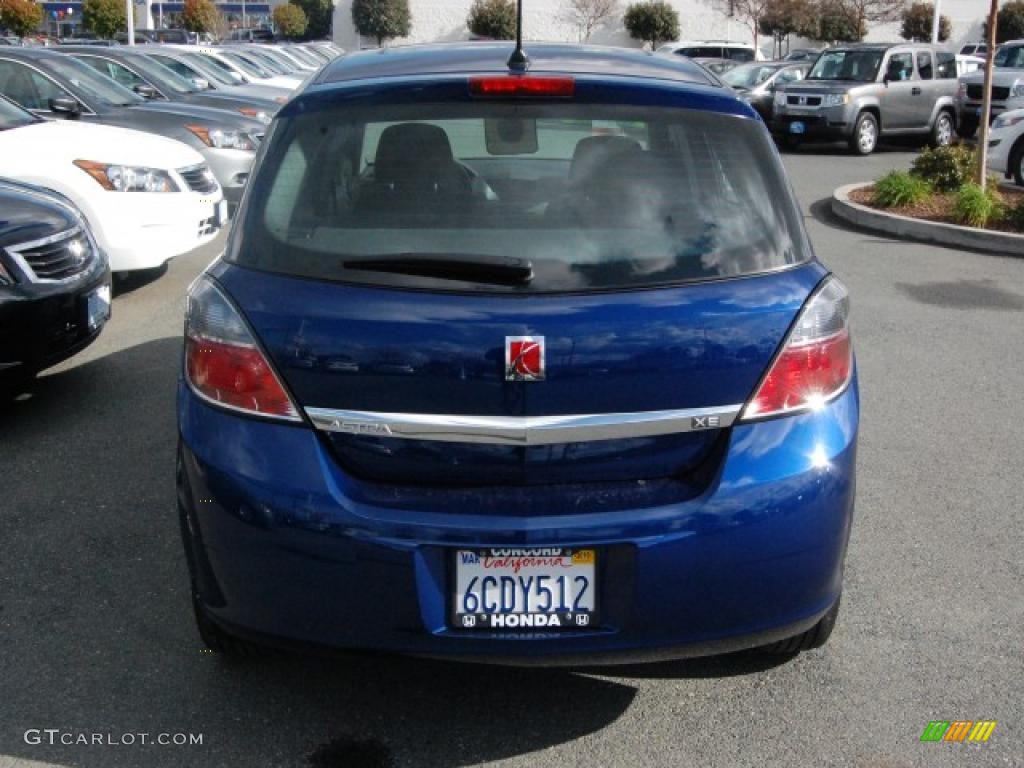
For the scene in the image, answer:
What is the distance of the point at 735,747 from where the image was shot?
3244mm

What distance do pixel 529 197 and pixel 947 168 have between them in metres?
11.7

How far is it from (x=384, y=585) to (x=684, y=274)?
3.55 feet

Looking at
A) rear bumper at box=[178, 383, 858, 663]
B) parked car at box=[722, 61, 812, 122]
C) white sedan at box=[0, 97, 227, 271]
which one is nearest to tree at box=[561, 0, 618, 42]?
parked car at box=[722, 61, 812, 122]

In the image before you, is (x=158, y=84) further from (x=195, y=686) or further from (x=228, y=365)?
(x=228, y=365)

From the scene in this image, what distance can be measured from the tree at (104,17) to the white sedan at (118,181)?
1853 inches

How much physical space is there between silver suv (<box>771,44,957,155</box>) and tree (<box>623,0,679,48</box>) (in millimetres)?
41258

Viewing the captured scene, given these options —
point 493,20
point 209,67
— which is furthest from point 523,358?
point 493,20

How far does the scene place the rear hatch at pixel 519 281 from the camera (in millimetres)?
2916

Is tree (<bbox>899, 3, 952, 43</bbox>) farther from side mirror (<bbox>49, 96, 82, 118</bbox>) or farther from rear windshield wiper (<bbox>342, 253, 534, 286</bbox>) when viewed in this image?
rear windshield wiper (<bbox>342, 253, 534, 286</bbox>)

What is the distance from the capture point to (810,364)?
3102 mm

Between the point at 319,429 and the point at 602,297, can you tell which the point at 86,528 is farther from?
the point at 602,297

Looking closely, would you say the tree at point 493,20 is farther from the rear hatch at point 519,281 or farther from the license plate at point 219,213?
the rear hatch at point 519,281

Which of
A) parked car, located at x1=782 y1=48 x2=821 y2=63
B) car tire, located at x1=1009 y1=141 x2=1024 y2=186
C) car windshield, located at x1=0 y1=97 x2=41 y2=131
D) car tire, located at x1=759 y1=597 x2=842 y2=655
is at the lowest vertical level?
car tire, located at x1=759 y1=597 x2=842 y2=655

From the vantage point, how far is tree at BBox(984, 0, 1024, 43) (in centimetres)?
5400
